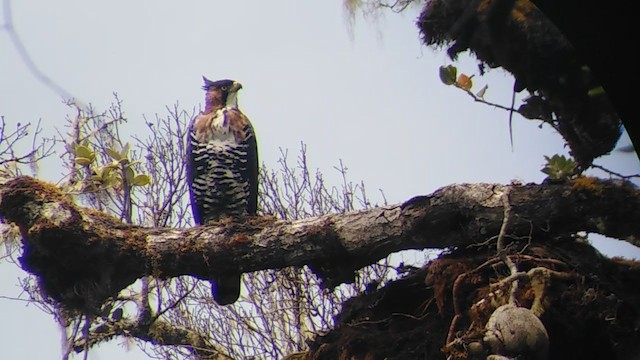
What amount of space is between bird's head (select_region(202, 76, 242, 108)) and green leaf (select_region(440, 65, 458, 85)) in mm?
2678

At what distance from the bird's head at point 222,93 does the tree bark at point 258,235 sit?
2096 mm

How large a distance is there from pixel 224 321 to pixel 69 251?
15.7 feet

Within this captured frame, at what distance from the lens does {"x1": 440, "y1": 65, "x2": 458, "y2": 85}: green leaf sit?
351 centimetres

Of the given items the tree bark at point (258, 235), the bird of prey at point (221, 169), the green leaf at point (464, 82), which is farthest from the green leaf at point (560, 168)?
the bird of prey at point (221, 169)

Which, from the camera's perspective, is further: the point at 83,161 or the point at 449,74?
the point at 83,161

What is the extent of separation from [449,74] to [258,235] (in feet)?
3.91

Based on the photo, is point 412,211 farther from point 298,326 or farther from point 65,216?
point 298,326

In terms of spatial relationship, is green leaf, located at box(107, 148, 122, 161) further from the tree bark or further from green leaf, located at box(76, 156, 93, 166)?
the tree bark

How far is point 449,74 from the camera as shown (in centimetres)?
352

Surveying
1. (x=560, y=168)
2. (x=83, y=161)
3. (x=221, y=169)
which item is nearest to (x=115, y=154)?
(x=83, y=161)

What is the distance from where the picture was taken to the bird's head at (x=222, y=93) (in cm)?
598

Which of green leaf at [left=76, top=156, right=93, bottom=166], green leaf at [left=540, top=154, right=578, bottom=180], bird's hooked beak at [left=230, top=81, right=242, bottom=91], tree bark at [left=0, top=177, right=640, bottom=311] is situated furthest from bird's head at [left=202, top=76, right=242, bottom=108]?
green leaf at [left=540, top=154, right=578, bottom=180]

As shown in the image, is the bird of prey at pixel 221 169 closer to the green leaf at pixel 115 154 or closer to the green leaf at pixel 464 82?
the green leaf at pixel 115 154

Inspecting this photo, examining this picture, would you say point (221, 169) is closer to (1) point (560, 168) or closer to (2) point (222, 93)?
(2) point (222, 93)
